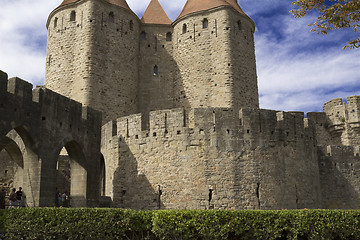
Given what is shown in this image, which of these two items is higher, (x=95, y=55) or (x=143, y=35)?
(x=143, y=35)

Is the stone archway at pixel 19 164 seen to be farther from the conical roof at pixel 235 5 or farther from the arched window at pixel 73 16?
the conical roof at pixel 235 5

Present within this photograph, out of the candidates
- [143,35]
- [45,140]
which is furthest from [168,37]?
[45,140]

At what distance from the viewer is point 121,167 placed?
18.5 metres

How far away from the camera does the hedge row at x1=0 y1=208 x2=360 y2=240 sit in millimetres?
11703

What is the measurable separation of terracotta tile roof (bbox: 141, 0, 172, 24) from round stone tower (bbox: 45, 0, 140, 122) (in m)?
2.73

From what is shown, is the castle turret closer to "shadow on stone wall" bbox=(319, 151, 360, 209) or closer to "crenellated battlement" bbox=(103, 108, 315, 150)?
"crenellated battlement" bbox=(103, 108, 315, 150)

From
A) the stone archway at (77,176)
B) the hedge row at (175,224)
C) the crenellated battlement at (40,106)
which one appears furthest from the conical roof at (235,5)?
the hedge row at (175,224)

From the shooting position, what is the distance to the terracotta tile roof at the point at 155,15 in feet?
105

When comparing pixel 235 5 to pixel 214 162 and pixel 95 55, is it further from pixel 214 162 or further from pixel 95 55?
pixel 214 162

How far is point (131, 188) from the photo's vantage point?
59.0ft

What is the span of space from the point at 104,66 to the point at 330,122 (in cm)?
1690

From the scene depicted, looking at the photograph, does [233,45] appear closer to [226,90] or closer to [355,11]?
[226,90]

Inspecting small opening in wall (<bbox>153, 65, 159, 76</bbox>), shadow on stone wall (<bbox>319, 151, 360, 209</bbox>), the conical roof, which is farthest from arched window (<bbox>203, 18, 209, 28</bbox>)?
shadow on stone wall (<bbox>319, 151, 360, 209</bbox>)

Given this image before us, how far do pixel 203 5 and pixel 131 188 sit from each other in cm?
1743
